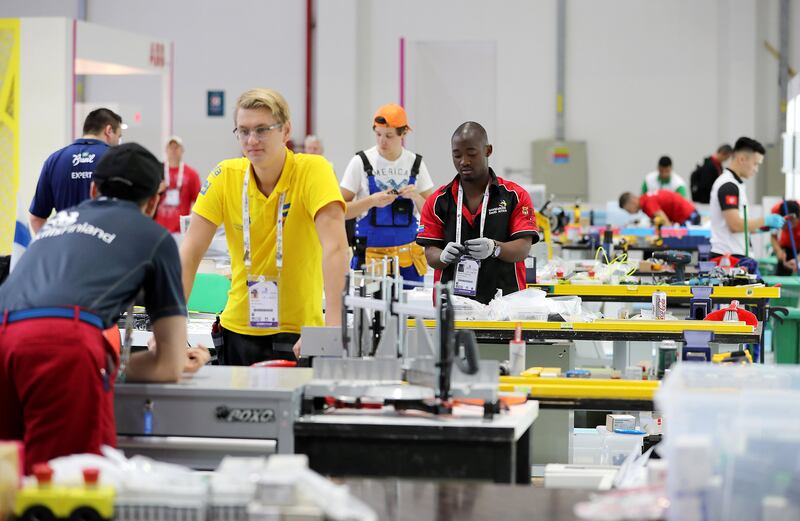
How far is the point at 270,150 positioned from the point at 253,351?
23.9 inches

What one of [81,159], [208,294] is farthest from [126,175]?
[81,159]

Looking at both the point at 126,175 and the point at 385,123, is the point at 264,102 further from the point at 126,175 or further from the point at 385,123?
the point at 385,123

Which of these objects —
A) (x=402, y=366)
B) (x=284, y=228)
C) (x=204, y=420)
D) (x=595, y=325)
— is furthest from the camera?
(x=595, y=325)

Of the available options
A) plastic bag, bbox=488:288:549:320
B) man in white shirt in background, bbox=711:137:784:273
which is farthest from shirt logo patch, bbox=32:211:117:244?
man in white shirt in background, bbox=711:137:784:273

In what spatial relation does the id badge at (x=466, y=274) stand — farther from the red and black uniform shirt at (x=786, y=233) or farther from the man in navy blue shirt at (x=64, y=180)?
the red and black uniform shirt at (x=786, y=233)

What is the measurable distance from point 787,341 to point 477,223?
2.88 m

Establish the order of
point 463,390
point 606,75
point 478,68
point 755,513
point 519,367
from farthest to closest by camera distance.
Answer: point 606,75
point 478,68
point 519,367
point 463,390
point 755,513

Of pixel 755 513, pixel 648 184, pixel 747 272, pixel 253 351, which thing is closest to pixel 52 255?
pixel 253 351

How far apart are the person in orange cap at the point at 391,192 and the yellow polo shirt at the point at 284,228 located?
277 centimetres

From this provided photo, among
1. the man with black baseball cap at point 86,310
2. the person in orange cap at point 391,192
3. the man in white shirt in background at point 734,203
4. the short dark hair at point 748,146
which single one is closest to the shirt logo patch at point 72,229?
the man with black baseball cap at point 86,310

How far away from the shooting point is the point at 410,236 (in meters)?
6.57

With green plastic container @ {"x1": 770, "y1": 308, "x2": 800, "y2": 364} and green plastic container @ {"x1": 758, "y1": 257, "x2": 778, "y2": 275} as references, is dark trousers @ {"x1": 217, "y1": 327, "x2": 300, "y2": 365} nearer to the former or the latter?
green plastic container @ {"x1": 770, "y1": 308, "x2": 800, "y2": 364}

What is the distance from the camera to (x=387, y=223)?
21.4 ft

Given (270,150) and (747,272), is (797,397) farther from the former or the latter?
(747,272)
